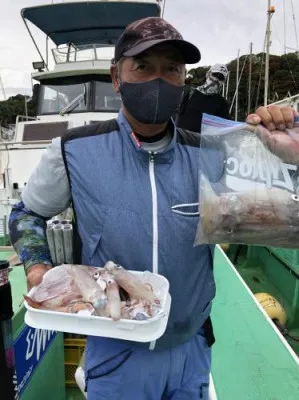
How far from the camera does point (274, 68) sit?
43.7 m

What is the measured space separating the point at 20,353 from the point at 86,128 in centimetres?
111

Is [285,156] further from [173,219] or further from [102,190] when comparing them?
[102,190]

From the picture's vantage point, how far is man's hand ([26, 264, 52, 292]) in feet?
4.29

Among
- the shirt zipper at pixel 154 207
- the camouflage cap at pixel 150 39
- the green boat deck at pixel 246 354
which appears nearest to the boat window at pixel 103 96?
the green boat deck at pixel 246 354

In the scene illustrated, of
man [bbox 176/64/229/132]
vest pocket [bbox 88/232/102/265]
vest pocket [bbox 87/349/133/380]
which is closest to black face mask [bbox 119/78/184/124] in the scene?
vest pocket [bbox 88/232/102/265]

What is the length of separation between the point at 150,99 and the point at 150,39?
20 cm

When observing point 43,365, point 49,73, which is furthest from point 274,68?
point 43,365

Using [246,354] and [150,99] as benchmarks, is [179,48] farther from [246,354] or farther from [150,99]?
[246,354]

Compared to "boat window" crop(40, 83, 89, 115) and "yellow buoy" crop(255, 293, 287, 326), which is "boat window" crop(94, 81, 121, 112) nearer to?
"boat window" crop(40, 83, 89, 115)

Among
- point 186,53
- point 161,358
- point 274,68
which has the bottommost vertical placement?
point 161,358

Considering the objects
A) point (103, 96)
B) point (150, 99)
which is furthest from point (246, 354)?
point (103, 96)

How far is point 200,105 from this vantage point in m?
3.40

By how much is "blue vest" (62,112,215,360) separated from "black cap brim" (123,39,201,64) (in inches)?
10.2

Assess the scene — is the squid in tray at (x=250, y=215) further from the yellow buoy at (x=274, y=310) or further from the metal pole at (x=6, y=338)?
the yellow buoy at (x=274, y=310)
